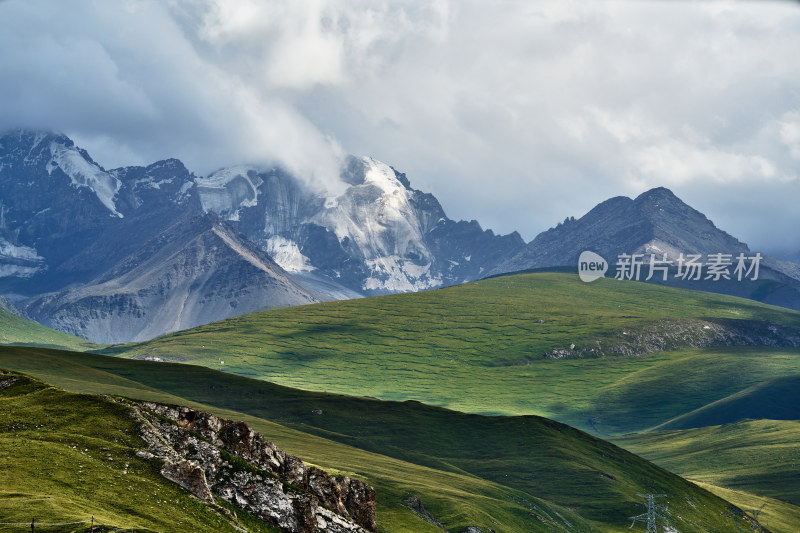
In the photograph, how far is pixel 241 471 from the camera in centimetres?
7031

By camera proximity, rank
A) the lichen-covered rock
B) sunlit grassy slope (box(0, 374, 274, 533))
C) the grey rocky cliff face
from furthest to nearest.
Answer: the grey rocky cliff face → the lichen-covered rock → sunlit grassy slope (box(0, 374, 274, 533))

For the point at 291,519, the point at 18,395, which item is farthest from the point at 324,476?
the point at 18,395

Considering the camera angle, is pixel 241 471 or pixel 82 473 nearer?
pixel 82 473

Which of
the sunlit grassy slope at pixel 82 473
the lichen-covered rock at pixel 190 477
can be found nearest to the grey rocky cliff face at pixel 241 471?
the lichen-covered rock at pixel 190 477

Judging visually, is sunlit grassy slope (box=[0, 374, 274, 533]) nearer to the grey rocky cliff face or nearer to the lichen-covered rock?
the lichen-covered rock

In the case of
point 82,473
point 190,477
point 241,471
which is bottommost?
point 82,473

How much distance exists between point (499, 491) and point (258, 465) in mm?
106743

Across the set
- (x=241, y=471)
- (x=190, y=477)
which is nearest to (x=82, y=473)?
(x=190, y=477)

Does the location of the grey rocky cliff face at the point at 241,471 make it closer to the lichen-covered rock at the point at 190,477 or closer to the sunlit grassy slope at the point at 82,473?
the lichen-covered rock at the point at 190,477

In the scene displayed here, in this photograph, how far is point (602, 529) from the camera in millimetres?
176750

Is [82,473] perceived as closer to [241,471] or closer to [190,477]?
[190,477]

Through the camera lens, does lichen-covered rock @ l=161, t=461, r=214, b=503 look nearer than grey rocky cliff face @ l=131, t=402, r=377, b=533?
Yes

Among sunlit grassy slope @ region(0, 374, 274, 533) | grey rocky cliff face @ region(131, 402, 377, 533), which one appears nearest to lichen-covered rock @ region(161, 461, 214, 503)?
grey rocky cliff face @ region(131, 402, 377, 533)

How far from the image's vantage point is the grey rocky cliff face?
65.3m
